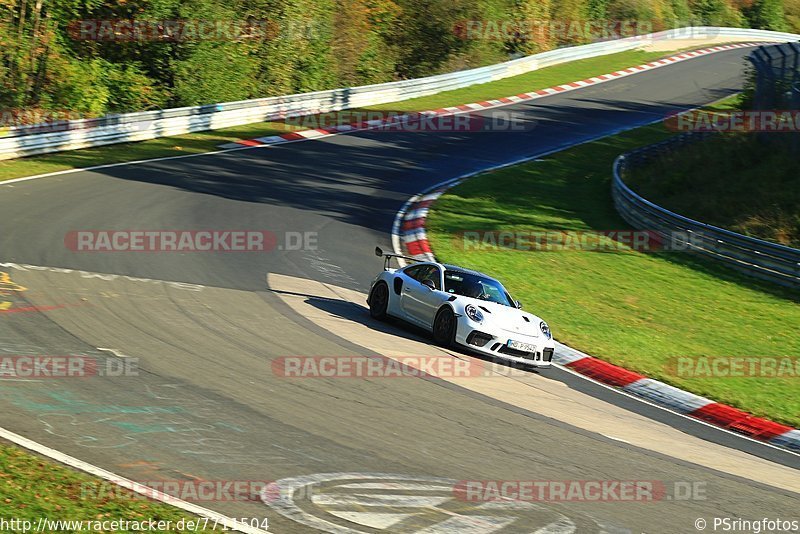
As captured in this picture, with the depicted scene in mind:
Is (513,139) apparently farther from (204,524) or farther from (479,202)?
(204,524)

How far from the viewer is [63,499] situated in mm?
6930

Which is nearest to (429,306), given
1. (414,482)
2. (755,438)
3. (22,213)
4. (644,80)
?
(755,438)

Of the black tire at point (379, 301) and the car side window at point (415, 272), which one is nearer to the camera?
the car side window at point (415, 272)

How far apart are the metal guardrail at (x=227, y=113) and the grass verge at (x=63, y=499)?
65.6ft

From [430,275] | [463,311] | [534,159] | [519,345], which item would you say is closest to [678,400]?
[519,345]

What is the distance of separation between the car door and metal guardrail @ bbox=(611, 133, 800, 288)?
9.67 meters

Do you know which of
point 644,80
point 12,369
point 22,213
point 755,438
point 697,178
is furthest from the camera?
point 644,80

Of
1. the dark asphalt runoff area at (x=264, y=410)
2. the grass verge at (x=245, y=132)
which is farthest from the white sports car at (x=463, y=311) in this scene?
the grass verge at (x=245, y=132)

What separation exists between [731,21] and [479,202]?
6152cm

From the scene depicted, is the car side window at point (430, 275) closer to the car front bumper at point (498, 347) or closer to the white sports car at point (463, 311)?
the white sports car at point (463, 311)

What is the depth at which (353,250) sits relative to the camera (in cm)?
2061

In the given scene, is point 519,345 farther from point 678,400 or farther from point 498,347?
point 678,400

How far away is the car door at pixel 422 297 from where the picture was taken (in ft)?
48.0

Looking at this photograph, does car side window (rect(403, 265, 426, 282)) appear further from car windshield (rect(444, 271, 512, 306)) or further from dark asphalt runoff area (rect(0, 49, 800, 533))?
dark asphalt runoff area (rect(0, 49, 800, 533))
